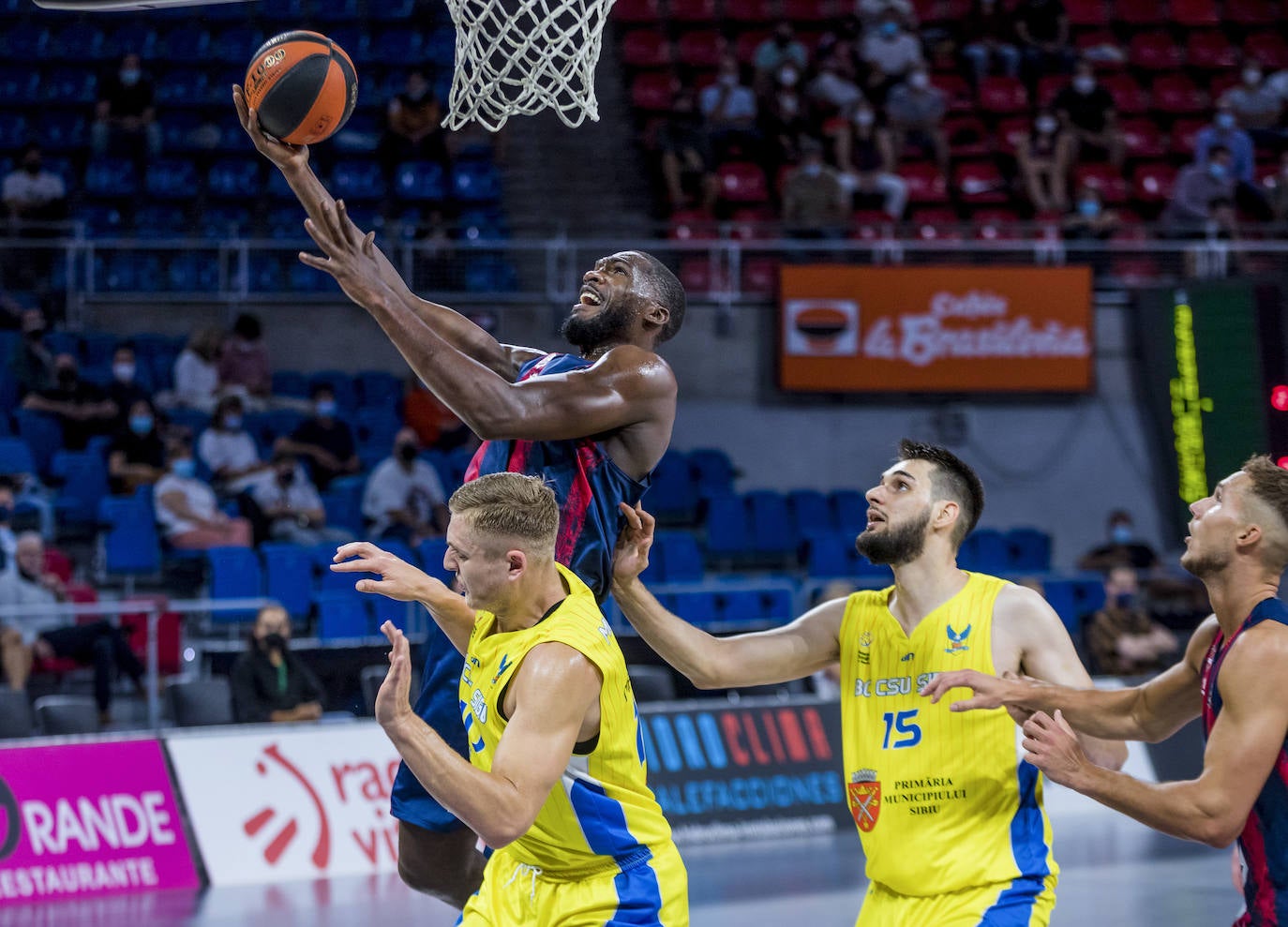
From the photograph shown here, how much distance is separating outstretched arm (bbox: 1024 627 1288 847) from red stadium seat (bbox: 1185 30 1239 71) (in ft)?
53.1

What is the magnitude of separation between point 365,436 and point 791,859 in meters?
5.49

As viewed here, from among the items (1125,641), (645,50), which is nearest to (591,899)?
(1125,641)

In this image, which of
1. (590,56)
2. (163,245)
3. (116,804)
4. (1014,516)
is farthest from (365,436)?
(590,56)

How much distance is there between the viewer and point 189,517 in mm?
11352

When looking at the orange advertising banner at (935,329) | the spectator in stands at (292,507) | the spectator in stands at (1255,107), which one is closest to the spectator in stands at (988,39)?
the spectator in stands at (1255,107)

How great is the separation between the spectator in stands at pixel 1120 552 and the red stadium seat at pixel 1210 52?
672 centimetres

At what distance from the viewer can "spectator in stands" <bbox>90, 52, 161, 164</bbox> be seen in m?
14.9

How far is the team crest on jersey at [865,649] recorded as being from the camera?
4.26 metres

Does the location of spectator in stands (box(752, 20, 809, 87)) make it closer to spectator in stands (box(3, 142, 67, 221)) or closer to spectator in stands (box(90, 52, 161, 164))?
spectator in stands (box(90, 52, 161, 164))

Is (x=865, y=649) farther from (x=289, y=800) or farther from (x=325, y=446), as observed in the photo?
(x=325, y=446)

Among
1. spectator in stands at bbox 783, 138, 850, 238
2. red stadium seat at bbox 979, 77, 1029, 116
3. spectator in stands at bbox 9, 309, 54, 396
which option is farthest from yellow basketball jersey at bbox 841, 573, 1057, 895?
red stadium seat at bbox 979, 77, 1029, 116

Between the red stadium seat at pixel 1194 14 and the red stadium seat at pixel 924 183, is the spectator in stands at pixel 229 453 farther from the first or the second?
the red stadium seat at pixel 1194 14

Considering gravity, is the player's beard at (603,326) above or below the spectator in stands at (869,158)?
below

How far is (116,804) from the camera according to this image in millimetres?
8664
